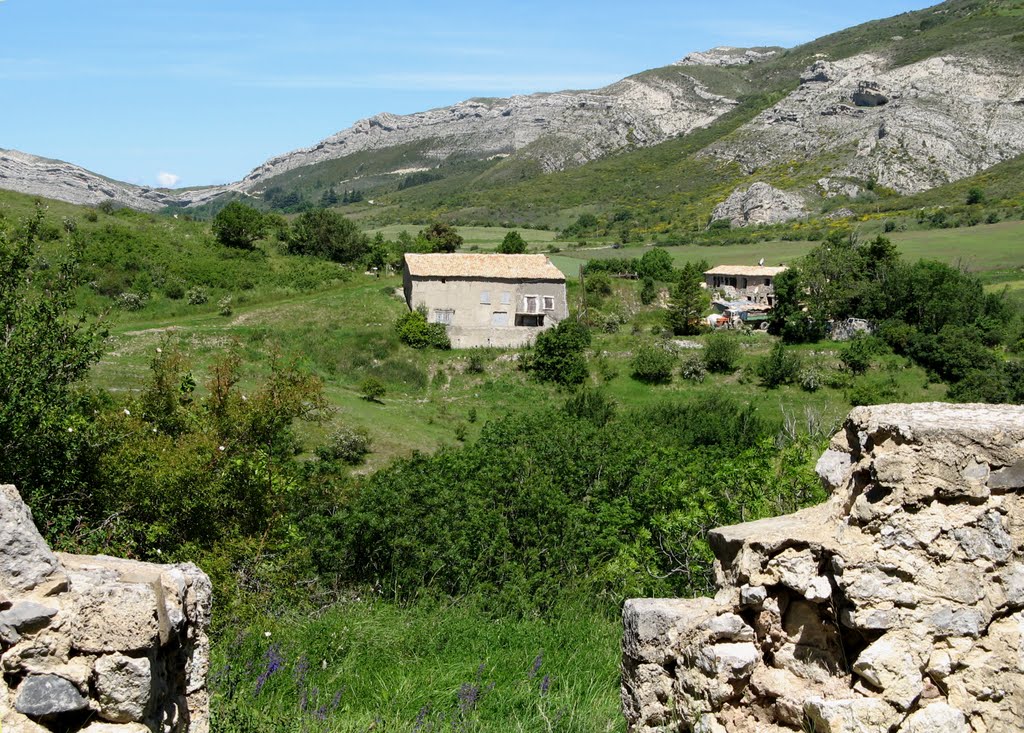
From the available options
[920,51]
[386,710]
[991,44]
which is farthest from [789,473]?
[920,51]

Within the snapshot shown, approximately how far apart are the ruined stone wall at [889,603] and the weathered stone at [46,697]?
10.3ft

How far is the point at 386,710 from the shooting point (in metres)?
5.73

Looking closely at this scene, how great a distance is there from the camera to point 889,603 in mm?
3969

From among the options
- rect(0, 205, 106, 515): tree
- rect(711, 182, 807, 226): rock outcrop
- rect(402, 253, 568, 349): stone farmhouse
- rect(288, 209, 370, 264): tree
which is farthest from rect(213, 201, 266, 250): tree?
rect(711, 182, 807, 226): rock outcrop

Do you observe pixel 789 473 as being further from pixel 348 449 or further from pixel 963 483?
pixel 348 449

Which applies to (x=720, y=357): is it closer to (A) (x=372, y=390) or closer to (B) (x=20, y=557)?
(A) (x=372, y=390)

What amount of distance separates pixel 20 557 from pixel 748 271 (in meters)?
62.7

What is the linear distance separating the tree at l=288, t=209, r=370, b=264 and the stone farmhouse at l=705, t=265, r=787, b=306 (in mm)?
27721

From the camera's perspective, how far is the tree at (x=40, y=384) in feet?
37.0

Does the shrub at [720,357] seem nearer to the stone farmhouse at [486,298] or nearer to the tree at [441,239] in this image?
the stone farmhouse at [486,298]

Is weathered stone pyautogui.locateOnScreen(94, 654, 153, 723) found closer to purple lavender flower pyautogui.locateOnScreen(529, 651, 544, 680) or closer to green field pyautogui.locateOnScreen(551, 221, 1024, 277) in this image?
purple lavender flower pyautogui.locateOnScreen(529, 651, 544, 680)

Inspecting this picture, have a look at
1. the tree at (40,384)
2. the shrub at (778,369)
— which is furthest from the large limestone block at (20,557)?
the shrub at (778,369)

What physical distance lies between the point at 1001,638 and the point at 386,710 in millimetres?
3919

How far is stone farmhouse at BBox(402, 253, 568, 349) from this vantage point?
45.7 meters
